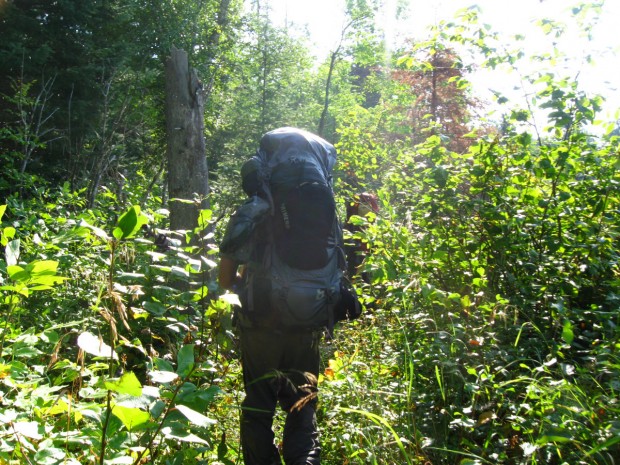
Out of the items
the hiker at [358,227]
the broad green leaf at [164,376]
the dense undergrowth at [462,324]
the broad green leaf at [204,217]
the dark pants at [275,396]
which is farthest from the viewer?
the hiker at [358,227]

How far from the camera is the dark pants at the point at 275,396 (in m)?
2.78

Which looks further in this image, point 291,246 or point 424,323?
point 424,323

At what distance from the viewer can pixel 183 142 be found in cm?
602

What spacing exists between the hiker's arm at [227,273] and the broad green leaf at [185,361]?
143cm

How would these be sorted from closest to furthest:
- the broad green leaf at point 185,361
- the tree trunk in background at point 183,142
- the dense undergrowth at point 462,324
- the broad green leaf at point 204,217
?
the broad green leaf at point 185,361 < the dense undergrowth at point 462,324 < the broad green leaf at point 204,217 < the tree trunk in background at point 183,142

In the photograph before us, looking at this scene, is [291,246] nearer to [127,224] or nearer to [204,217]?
[204,217]

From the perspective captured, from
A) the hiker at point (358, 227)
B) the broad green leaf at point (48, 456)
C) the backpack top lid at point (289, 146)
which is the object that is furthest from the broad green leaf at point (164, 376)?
the hiker at point (358, 227)

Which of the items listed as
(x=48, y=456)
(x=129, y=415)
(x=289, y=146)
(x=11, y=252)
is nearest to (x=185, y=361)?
(x=129, y=415)

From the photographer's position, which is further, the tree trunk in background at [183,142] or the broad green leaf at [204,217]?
the tree trunk in background at [183,142]

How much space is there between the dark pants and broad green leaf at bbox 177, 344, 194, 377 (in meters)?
1.31

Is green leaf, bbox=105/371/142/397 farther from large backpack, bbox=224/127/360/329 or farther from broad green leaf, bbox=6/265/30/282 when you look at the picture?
large backpack, bbox=224/127/360/329

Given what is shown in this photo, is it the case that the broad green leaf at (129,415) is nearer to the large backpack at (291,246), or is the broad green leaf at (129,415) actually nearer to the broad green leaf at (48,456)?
the broad green leaf at (48,456)

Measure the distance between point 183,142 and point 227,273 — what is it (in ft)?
11.2

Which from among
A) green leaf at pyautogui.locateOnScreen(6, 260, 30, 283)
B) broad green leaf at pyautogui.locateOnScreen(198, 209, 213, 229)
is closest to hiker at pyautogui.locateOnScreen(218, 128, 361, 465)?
broad green leaf at pyautogui.locateOnScreen(198, 209, 213, 229)
